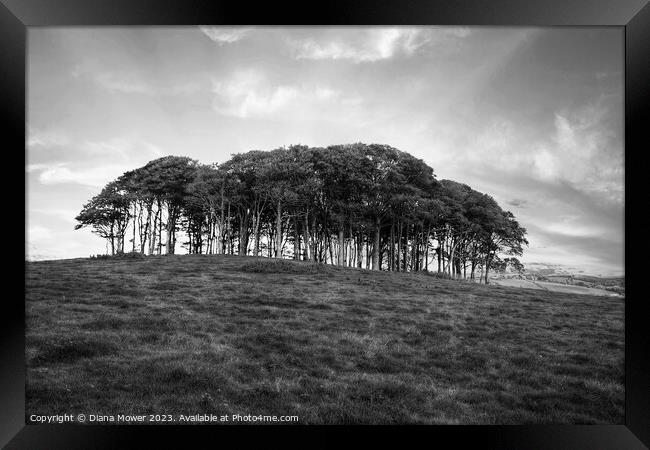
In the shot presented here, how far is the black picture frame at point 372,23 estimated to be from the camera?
5.99 meters

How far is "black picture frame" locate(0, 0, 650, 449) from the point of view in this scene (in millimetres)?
5988

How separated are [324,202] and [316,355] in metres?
27.1

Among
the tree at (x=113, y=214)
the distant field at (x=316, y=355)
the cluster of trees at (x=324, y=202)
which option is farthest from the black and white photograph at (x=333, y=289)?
the cluster of trees at (x=324, y=202)

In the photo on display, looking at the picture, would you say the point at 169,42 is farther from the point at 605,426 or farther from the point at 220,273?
the point at 220,273

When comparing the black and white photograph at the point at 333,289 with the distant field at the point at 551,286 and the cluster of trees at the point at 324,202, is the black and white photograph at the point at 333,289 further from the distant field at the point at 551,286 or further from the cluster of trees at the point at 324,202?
the cluster of trees at the point at 324,202

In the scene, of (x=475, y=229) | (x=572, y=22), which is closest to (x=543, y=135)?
(x=572, y=22)

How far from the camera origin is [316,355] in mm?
9234

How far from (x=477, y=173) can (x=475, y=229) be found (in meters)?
21.4

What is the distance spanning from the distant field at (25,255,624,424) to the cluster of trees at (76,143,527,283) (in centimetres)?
1662

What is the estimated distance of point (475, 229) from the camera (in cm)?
3331

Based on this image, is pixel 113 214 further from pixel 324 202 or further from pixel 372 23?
pixel 372 23

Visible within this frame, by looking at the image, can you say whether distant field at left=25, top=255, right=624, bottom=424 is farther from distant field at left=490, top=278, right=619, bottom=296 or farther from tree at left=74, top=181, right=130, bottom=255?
tree at left=74, top=181, right=130, bottom=255

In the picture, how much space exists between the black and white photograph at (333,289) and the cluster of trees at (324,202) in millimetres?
16164

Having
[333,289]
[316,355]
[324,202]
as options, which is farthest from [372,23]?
Result: [324,202]
